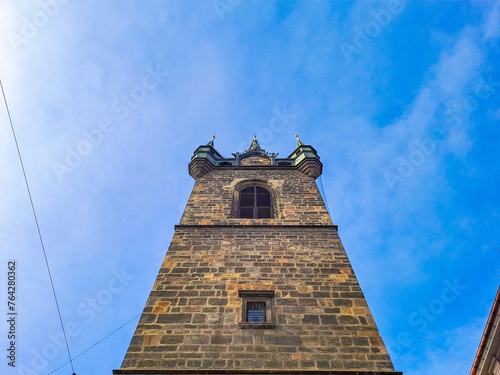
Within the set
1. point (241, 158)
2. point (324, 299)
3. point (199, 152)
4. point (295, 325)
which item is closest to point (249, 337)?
point (295, 325)

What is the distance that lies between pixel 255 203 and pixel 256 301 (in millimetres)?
5406

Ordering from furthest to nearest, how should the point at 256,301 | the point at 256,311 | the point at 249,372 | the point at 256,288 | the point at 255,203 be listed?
the point at 255,203 < the point at 256,288 < the point at 256,301 < the point at 256,311 < the point at 249,372

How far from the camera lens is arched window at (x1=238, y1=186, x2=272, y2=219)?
12.5m

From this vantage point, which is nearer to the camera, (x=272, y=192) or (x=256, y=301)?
(x=256, y=301)

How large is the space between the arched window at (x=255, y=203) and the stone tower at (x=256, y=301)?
0.21 feet

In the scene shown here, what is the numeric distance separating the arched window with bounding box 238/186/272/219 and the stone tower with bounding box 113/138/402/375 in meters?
0.06

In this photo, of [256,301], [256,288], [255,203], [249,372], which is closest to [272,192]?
[255,203]

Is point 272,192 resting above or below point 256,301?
above

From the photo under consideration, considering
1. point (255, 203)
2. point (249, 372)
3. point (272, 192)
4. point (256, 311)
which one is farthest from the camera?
point (272, 192)

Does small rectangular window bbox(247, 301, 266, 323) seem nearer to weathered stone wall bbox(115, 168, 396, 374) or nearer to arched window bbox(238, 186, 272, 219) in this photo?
weathered stone wall bbox(115, 168, 396, 374)

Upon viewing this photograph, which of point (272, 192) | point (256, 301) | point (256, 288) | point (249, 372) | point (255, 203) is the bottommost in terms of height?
point (249, 372)

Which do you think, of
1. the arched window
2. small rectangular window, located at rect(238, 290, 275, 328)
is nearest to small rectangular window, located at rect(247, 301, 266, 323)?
small rectangular window, located at rect(238, 290, 275, 328)

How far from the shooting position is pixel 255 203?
1320 cm

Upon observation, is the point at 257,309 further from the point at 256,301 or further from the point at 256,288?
the point at 256,288
